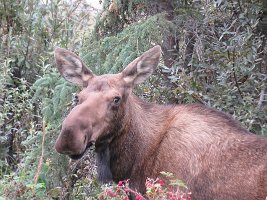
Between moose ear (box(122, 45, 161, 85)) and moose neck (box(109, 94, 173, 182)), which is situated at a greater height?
moose ear (box(122, 45, 161, 85))

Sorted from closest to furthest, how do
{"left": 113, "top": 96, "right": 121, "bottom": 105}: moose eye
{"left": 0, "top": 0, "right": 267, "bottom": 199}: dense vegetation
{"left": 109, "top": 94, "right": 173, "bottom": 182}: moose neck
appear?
{"left": 113, "top": 96, "right": 121, "bottom": 105}: moose eye
{"left": 109, "top": 94, "right": 173, "bottom": 182}: moose neck
{"left": 0, "top": 0, "right": 267, "bottom": 199}: dense vegetation

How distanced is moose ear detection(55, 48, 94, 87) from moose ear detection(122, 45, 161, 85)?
0.39 meters

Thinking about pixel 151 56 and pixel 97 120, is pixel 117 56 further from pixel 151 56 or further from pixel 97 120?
pixel 97 120

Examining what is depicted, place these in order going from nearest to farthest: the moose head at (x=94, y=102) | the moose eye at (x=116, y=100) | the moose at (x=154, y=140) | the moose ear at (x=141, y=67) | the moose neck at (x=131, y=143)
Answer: the moose head at (x=94, y=102), the moose at (x=154, y=140), the moose eye at (x=116, y=100), the moose neck at (x=131, y=143), the moose ear at (x=141, y=67)

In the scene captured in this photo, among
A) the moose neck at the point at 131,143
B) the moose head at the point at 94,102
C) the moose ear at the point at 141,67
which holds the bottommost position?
the moose neck at the point at 131,143

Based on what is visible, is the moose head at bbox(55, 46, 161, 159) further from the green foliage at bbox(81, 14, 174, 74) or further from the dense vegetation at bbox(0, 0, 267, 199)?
the green foliage at bbox(81, 14, 174, 74)

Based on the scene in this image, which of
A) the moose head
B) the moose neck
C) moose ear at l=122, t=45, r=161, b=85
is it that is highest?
moose ear at l=122, t=45, r=161, b=85

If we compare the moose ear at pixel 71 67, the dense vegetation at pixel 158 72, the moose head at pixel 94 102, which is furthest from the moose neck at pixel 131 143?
the dense vegetation at pixel 158 72

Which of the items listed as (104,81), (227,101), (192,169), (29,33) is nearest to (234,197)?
(192,169)

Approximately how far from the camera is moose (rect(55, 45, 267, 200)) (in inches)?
229

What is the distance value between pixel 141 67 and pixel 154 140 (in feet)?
2.44

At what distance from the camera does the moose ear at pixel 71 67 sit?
6551 mm

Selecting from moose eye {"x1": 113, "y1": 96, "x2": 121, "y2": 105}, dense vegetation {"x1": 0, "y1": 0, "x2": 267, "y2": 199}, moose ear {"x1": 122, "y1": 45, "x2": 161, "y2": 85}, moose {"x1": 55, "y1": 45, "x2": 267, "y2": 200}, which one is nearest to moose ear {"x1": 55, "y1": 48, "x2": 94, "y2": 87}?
moose {"x1": 55, "y1": 45, "x2": 267, "y2": 200}

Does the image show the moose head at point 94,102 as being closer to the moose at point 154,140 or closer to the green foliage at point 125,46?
the moose at point 154,140
